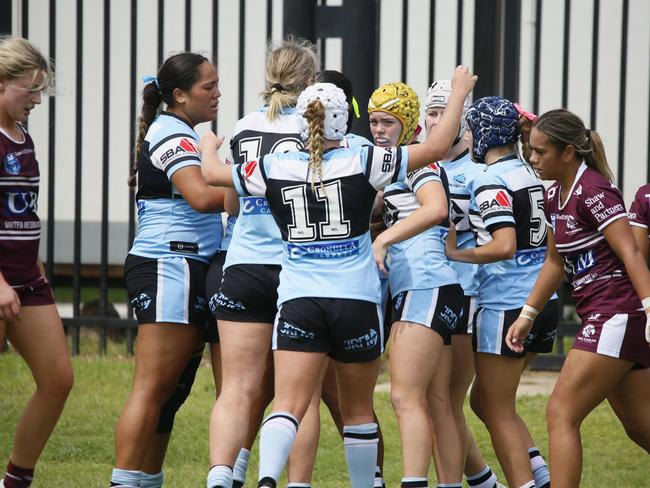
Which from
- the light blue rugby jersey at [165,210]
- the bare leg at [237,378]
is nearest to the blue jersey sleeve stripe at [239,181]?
the light blue rugby jersey at [165,210]

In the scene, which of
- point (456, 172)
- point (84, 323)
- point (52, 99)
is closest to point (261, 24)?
point (52, 99)

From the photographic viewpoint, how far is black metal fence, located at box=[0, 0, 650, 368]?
802cm

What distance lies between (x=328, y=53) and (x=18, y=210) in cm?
554

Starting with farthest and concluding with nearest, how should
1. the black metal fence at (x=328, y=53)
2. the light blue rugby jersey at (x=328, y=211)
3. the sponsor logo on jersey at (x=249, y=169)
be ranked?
the black metal fence at (x=328, y=53) → the sponsor logo on jersey at (x=249, y=169) → the light blue rugby jersey at (x=328, y=211)

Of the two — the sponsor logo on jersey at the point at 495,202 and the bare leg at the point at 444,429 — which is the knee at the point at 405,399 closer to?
the bare leg at the point at 444,429

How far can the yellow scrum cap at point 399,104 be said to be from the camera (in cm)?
466

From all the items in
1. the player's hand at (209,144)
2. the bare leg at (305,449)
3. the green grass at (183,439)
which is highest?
the player's hand at (209,144)

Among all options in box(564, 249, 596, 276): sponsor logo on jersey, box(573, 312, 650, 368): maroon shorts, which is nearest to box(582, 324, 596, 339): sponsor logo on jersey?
Answer: box(573, 312, 650, 368): maroon shorts

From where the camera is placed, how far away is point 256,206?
449 cm

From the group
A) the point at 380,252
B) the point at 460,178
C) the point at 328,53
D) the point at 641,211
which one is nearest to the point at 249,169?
the point at 380,252

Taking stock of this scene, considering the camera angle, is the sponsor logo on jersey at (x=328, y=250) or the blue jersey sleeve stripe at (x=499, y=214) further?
the blue jersey sleeve stripe at (x=499, y=214)

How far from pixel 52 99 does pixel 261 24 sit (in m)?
2.08

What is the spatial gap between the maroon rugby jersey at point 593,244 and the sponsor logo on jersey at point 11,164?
214 centimetres

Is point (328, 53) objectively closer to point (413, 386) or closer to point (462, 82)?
point (462, 82)
